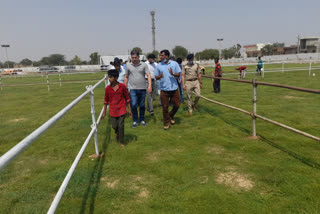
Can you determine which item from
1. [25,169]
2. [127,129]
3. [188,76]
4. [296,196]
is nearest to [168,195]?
[296,196]

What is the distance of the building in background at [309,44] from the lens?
243ft

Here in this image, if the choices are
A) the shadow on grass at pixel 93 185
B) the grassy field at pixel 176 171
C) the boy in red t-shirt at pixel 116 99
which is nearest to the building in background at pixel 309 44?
the grassy field at pixel 176 171

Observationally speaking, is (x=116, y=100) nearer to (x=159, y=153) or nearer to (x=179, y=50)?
(x=159, y=153)

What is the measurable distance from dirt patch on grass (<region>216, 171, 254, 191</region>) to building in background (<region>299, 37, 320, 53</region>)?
85.3 m

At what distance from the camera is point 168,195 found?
2.85 meters

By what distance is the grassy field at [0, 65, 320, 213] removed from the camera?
105 inches

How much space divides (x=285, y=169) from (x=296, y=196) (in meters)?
0.66

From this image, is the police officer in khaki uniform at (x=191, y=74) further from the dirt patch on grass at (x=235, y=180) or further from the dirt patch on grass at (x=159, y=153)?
the dirt patch on grass at (x=235, y=180)

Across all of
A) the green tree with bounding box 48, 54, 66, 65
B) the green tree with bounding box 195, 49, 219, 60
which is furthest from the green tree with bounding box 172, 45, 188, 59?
the green tree with bounding box 48, 54, 66, 65

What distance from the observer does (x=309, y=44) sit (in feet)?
252

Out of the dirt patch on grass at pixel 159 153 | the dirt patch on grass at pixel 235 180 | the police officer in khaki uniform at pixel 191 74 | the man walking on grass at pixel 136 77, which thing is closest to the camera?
the dirt patch on grass at pixel 235 180

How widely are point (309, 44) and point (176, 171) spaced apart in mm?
90689

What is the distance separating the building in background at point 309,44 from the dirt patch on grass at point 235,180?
280 feet

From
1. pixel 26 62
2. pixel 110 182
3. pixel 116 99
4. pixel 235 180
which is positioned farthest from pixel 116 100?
pixel 26 62
